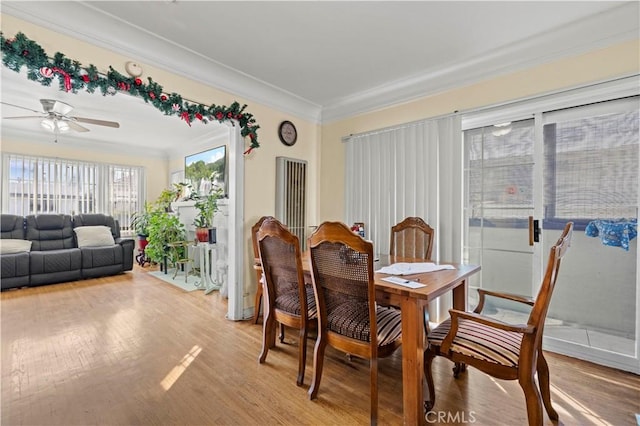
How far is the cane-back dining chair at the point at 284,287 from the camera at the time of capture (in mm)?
1916

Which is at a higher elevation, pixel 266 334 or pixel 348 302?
pixel 348 302

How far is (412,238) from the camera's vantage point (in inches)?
116

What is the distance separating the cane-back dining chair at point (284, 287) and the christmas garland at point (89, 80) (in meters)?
1.49

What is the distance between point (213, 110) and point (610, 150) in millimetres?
3506

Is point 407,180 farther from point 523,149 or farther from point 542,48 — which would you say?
point 542,48

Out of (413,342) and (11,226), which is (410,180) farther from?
(11,226)

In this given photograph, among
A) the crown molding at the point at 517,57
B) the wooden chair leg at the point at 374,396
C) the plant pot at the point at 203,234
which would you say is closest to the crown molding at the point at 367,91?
the crown molding at the point at 517,57

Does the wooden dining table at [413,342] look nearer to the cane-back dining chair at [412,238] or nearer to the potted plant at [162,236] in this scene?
the cane-back dining chair at [412,238]

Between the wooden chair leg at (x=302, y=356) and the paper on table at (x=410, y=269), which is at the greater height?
the paper on table at (x=410, y=269)

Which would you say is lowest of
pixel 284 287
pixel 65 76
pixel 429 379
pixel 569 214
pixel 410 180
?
pixel 429 379

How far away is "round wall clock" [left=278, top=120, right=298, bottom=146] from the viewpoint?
12.0 ft

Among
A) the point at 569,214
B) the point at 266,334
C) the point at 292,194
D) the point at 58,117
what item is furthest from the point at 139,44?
the point at 569,214

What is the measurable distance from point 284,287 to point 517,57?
2847 mm

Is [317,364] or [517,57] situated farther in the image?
[517,57]
